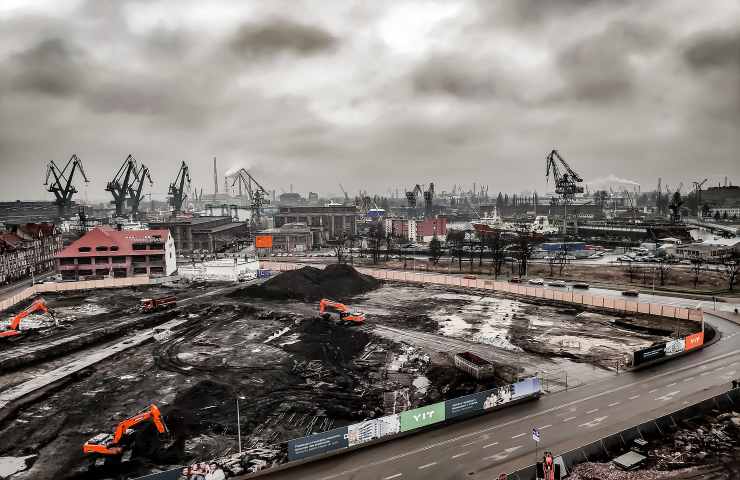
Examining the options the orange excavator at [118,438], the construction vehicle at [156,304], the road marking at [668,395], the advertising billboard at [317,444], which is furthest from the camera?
the construction vehicle at [156,304]

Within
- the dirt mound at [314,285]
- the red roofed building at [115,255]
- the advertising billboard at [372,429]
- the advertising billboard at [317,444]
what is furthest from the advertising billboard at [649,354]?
the red roofed building at [115,255]

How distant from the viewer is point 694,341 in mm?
38031

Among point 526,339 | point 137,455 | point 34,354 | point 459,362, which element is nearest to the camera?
point 137,455

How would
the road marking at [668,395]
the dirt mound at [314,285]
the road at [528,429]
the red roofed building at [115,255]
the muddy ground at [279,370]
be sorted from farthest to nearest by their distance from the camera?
1. the red roofed building at [115,255]
2. the dirt mound at [314,285]
3. the road marking at [668,395]
4. the muddy ground at [279,370]
5. the road at [528,429]

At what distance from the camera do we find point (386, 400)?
30297mm

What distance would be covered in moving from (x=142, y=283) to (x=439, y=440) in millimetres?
64634

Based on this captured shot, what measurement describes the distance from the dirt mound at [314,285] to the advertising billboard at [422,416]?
128ft

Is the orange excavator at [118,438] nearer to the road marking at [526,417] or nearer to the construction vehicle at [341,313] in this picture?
the road marking at [526,417]

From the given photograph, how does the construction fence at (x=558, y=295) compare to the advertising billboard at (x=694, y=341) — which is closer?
the advertising billboard at (x=694, y=341)

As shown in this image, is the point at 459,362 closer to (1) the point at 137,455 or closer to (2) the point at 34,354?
(1) the point at 137,455

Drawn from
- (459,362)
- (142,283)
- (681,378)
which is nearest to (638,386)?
(681,378)

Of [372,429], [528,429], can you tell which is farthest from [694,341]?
[372,429]

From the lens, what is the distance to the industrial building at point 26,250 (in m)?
78.1

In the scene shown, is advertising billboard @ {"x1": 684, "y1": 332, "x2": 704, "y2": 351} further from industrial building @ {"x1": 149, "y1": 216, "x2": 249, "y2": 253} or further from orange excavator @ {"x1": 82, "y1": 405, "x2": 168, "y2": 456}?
industrial building @ {"x1": 149, "y1": 216, "x2": 249, "y2": 253}
